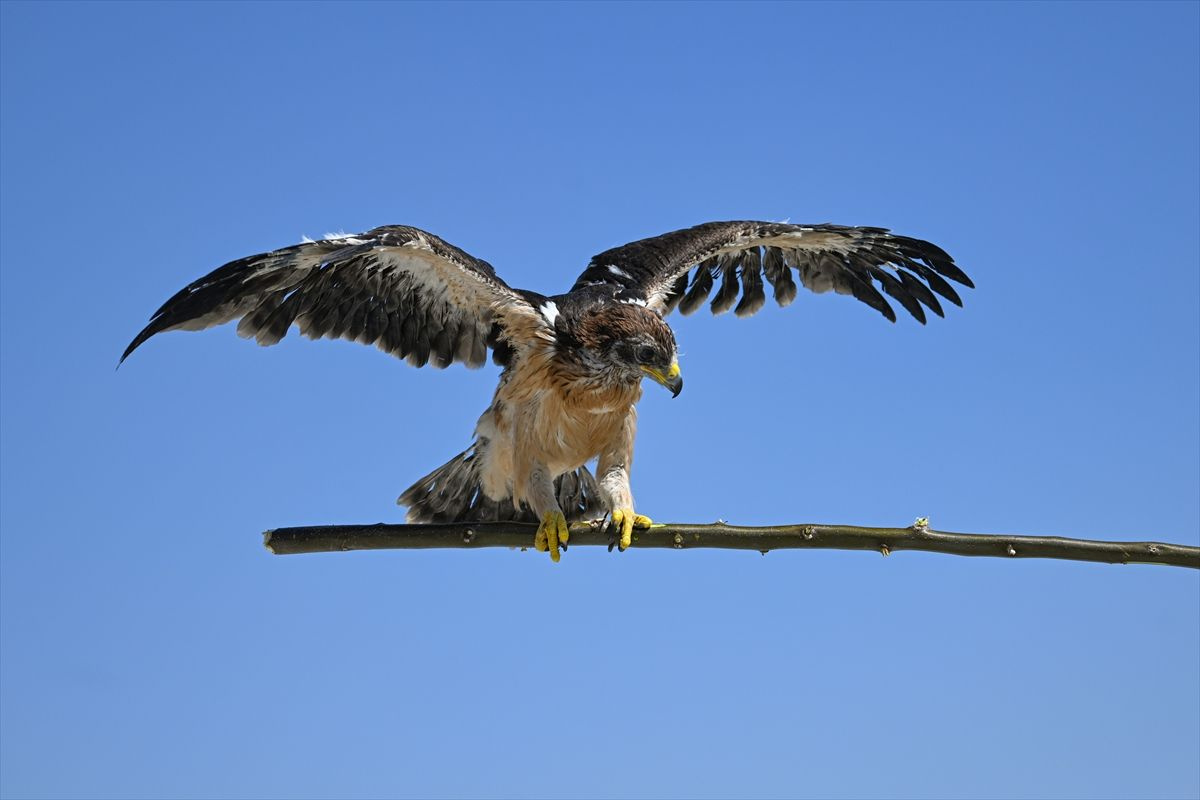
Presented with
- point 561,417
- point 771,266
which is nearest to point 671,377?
point 561,417

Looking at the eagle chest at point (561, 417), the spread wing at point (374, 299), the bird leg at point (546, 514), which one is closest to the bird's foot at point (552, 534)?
Result: the bird leg at point (546, 514)

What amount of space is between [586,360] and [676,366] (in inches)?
21.1

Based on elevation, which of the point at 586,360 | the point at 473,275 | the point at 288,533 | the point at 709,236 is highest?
the point at 709,236

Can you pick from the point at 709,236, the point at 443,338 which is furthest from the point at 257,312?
the point at 709,236

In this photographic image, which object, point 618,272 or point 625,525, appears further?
point 618,272

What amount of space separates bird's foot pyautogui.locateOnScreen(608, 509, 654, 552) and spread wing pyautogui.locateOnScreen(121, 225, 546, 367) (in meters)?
1.26

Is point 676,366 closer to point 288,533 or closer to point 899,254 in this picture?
point 288,533

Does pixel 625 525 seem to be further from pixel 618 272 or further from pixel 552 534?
pixel 618 272

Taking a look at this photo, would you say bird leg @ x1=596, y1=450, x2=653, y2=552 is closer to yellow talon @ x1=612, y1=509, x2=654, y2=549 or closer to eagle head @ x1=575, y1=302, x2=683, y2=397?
yellow talon @ x1=612, y1=509, x2=654, y2=549

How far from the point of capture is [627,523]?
20.4 ft

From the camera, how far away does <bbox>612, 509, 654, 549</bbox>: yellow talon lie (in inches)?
241

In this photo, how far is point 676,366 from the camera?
20.8 feet

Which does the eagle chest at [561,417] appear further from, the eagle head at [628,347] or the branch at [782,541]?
the branch at [782,541]

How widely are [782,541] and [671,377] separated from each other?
4.91 feet
